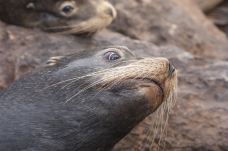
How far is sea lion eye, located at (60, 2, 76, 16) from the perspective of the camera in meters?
7.45

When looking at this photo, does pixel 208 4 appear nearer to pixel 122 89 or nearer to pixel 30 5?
pixel 30 5

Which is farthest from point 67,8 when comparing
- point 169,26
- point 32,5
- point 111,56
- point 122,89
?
point 122,89

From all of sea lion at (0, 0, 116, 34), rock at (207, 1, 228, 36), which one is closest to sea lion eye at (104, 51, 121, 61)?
sea lion at (0, 0, 116, 34)

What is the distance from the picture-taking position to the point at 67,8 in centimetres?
746

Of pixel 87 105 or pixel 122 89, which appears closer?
pixel 122 89

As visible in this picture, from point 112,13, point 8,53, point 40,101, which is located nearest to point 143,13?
point 112,13

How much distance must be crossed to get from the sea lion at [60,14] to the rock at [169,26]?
1331 millimetres

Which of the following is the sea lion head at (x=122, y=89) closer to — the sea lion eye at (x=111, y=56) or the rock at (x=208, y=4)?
the sea lion eye at (x=111, y=56)

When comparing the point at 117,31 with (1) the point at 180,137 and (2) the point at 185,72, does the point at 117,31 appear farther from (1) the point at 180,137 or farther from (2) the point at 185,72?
(1) the point at 180,137

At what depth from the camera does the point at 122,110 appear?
17.4 feet

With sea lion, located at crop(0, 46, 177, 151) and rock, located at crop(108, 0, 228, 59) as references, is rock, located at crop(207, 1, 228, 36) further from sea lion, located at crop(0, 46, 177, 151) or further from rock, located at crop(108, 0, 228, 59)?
sea lion, located at crop(0, 46, 177, 151)

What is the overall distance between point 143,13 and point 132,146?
9.59 feet

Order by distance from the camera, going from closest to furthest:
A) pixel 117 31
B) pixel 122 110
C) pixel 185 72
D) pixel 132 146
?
pixel 122 110, pixel 132 146, pixel 185 72, pixel 117 31

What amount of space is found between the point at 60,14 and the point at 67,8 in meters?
0.09
